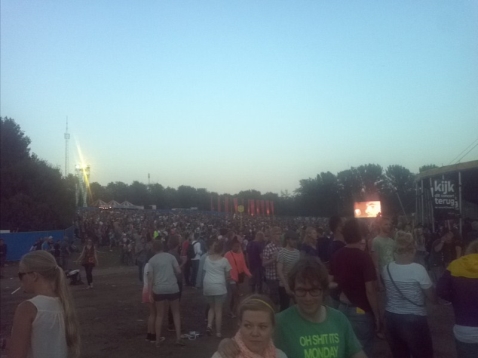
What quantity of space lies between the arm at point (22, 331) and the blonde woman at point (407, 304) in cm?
338

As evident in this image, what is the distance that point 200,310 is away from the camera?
12.8m

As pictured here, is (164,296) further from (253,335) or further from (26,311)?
(253,335)

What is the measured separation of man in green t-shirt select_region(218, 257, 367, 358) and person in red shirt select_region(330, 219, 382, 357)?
200 centimetres

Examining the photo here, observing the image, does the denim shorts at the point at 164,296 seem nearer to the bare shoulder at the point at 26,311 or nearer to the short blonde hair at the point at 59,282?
the short blonde hair at the point at 59,282

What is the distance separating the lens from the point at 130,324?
11023 millimetres

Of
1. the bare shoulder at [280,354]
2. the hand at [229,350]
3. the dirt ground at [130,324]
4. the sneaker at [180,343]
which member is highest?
the hand at [229,350]

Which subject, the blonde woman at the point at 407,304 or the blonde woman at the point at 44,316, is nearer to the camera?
the blonde woman at the point at 44,316

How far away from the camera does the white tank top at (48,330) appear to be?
10.5 ft

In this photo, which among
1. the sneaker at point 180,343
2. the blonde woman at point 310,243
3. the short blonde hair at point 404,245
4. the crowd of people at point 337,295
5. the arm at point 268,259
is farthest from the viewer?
the arm at point 268,259

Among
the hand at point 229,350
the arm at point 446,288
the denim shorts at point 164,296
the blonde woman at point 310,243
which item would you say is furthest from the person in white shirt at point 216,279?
the hand at point 229,350

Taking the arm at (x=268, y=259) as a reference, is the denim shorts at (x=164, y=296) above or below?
below

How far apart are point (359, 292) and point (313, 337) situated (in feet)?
7.19

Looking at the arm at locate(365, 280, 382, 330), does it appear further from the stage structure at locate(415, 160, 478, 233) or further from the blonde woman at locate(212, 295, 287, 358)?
the stage structure at locate(415, 160, 478, 233)

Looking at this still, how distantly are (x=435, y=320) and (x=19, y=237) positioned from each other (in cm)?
2681
